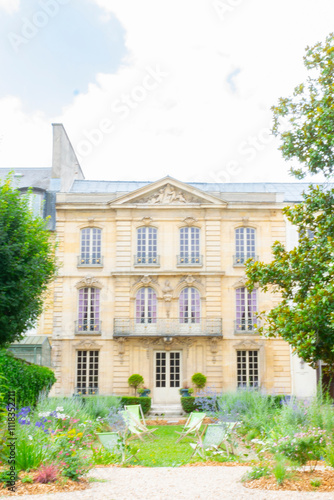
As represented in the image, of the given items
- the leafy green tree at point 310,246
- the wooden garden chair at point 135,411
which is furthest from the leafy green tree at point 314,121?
the wooden garden chair at point 135,411

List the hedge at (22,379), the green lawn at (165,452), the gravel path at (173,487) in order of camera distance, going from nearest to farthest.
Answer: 1. the gravel path at (173,487)
2. the green lawn at (165,452)
3. the hedge at (22,379)

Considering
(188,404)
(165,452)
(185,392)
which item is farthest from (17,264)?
(185,392)

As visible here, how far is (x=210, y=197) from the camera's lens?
2605 cm

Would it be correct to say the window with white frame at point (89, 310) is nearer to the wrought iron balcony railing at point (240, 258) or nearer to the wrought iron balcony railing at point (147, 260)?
the wrought iron balcony railing at point (147, 260)

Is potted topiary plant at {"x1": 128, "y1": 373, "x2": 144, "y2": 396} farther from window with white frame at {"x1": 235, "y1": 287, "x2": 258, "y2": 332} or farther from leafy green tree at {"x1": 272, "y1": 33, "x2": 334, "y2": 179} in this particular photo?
leafy green tree at {"x1": 272, "y1": 33, "x2": 334, "y2": 179}

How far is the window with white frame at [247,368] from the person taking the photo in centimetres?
2516

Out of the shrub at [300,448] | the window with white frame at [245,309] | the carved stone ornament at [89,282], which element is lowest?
the shrub at [300,448]

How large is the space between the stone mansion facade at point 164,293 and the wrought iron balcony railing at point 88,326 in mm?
43

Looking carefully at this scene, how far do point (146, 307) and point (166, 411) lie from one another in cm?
453

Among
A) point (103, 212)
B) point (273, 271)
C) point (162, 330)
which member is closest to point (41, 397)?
point (273, 271)

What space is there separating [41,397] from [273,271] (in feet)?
24.2

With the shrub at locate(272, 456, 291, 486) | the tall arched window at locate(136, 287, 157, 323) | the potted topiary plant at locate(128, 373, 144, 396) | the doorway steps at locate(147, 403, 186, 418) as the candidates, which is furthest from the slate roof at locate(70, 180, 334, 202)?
the shrub at locate(272, 456, 291, 486)

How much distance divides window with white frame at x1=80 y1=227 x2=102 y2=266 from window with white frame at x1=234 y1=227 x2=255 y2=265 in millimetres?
6058

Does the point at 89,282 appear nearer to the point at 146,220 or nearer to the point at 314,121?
the point at 146,220
